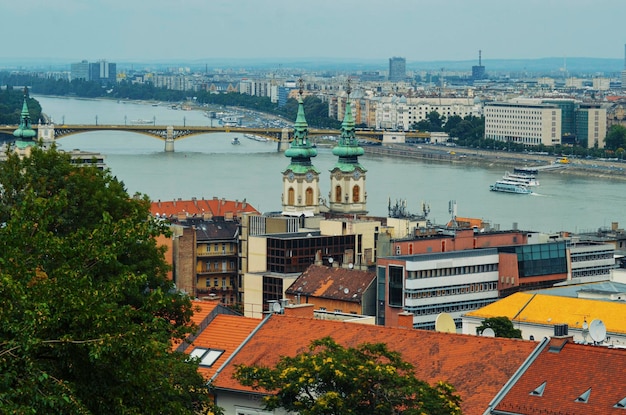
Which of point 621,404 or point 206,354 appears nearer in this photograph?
point 621,404

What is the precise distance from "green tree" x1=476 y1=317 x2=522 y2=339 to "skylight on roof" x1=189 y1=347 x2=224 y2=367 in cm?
366

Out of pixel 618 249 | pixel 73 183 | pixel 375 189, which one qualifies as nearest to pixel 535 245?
pixel 618 249

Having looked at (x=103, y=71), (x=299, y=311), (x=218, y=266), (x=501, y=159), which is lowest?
(x=501, y=159)

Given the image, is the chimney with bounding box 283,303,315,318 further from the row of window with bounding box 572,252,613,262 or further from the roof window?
the row of window with bounding box 572,252,613,262

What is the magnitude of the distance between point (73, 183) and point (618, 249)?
41.0ft

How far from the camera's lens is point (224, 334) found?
954 cm

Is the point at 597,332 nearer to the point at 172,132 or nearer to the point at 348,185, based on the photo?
the point at 348,185

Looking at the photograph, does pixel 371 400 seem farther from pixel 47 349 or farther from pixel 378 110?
pixel 378 110

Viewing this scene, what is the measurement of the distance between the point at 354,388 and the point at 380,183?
3196cm

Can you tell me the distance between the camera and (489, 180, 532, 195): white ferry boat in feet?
126

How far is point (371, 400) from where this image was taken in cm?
717

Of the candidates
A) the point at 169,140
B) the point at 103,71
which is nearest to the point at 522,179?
the point at 169,140

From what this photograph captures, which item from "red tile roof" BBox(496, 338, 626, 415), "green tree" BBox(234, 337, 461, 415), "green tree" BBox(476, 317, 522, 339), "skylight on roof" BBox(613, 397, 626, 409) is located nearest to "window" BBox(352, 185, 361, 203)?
"green tree" BBox(476, 317, 522, 339)

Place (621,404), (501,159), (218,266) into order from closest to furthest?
(621,404) < (218,266) < (501,159)
